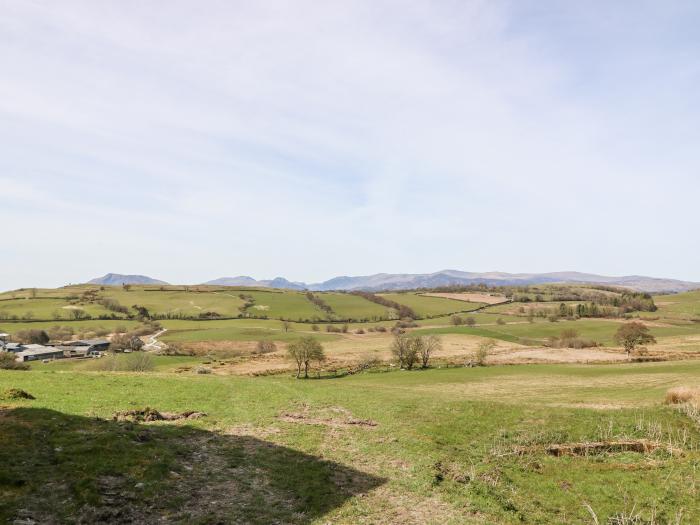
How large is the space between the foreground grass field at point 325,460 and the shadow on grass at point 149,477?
9cm

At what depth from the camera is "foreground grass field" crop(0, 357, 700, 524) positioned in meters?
18.2

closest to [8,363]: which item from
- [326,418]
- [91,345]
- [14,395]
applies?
[14,395]

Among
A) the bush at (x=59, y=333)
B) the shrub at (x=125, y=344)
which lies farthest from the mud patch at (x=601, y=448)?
the bush at (x=59, y=333)

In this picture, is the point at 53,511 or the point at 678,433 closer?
the point at 53,511

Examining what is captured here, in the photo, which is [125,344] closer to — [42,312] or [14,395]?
[42,312]

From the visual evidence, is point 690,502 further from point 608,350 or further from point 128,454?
point 608,350

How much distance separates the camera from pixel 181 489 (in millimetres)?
19438

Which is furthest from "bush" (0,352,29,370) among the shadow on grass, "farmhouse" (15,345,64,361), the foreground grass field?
"farmhouse" (15,345,64,361)

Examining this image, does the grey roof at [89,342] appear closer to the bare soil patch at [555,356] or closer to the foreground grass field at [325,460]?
the foreground grass field at [325,460]

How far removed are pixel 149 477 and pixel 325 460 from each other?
9.49 metres

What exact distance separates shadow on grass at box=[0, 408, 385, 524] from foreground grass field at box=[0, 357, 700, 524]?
89 millimetres

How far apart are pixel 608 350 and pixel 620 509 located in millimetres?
104376

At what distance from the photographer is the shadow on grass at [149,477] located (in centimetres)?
1664

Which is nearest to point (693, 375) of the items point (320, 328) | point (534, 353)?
point (534, 353)
